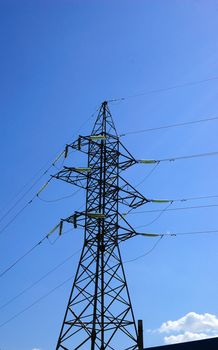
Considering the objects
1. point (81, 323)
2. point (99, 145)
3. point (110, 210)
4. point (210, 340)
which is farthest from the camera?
point (99, 145)

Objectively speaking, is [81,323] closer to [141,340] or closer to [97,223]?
[141,340]

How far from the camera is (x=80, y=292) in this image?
1057 inches

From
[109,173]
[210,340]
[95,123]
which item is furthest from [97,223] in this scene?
[210,340]

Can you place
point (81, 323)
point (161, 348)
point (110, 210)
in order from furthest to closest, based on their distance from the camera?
point (110, 210), point (81, 323), point (161, 348)

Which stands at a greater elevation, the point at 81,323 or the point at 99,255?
the point at 99,255

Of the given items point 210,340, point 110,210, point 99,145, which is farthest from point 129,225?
point 210,340

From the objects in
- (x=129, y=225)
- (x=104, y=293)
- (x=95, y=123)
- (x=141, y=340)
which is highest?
(x=95, y=123)

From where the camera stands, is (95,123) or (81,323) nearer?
(81,323)

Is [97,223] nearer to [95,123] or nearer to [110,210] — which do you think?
[110,210]

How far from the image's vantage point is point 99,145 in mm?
32531

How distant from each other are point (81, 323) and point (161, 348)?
5.18 meters

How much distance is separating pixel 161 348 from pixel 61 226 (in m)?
10.3

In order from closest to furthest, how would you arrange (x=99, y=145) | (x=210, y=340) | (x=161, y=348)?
(x=210, y=340)
(x=161, y=348)
(x=99, y=145)

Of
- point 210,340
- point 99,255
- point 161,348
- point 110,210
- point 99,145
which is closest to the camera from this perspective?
point 210,340
